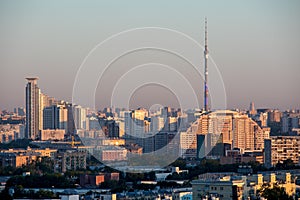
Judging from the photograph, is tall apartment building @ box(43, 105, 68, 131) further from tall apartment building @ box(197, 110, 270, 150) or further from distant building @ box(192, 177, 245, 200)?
distant building @ box(192, 177, 245, 200)

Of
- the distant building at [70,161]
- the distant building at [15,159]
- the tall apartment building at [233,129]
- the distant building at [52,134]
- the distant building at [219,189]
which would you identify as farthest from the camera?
the distant building at [52,134]

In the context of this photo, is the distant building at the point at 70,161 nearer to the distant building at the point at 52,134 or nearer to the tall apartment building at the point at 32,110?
the distant building at the point at 52,134

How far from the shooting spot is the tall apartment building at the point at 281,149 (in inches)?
971

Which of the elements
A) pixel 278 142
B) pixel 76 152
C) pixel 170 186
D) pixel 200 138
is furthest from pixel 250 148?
pixel 170 186

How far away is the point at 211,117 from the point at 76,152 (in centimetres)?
533

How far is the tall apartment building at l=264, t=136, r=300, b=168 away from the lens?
80.9ft

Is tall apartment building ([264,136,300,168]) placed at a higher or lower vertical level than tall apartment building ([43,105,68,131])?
lower

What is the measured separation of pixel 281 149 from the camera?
25.5 meters

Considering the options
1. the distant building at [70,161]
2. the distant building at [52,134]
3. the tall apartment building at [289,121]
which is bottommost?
the distant building at [70,161]

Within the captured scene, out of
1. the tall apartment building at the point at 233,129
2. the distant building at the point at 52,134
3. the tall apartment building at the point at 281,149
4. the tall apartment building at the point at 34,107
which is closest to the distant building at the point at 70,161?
the tall apartment building at the point at 281,149

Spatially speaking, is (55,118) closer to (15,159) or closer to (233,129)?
(233,129)

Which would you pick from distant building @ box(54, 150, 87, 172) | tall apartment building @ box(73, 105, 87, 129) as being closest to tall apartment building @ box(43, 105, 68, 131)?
tall apartment building @ box(73, 105, 87, 129)

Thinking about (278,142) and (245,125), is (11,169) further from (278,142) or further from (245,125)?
(245,125)

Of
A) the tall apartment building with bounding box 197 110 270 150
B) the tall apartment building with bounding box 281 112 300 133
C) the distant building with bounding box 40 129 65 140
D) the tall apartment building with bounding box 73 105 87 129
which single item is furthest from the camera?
the distant building with bounding box 40 129 65 140
